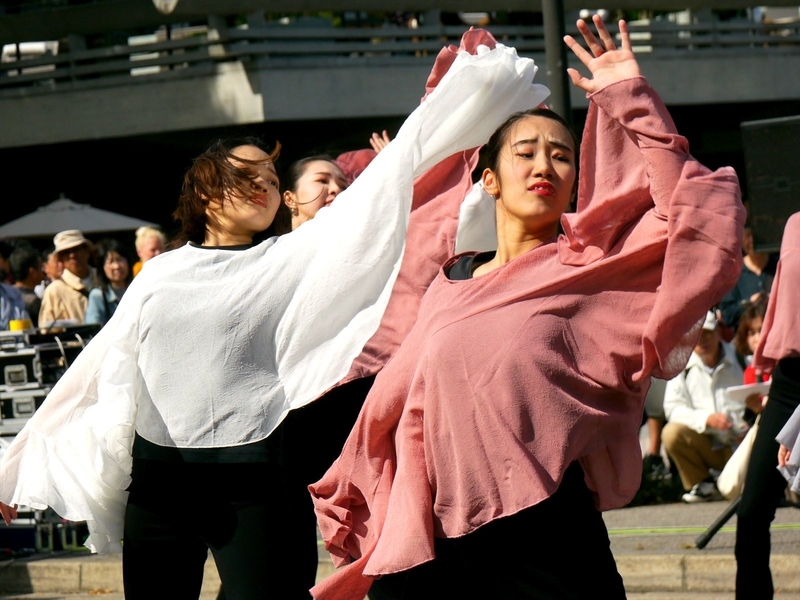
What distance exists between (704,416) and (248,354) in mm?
6054

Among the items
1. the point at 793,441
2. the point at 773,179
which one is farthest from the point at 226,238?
the point at 773,179

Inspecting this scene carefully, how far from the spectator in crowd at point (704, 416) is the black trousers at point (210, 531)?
18.5 ft

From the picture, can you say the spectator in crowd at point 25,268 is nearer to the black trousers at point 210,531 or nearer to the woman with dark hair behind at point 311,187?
the woman with dark hair behind at point 311,187

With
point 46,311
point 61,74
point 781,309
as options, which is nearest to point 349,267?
point 781,309

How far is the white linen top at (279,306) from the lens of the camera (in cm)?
396

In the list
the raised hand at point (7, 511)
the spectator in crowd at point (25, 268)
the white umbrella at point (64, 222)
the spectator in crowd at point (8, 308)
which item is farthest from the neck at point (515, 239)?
the white umbrella at point (64, 222)

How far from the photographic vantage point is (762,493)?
218 inches

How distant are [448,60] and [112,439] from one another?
158 centimetres

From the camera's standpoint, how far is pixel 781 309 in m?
5.51

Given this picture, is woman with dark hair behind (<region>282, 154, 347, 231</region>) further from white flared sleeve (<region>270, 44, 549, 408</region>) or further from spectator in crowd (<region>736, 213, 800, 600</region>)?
spectator in crowd (<region>736, 213, 800, 600</region>)

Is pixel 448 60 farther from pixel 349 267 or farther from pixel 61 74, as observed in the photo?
pixel 61 74

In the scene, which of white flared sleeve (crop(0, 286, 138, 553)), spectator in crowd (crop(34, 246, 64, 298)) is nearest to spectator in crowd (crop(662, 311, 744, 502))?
spectator in crowd (crop(34, 246, 64, 298))

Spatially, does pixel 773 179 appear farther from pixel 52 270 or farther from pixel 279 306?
pixel 52 270

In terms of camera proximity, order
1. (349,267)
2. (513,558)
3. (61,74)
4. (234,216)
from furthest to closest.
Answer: (61,74), (234,216), (349,267), (513,558)
